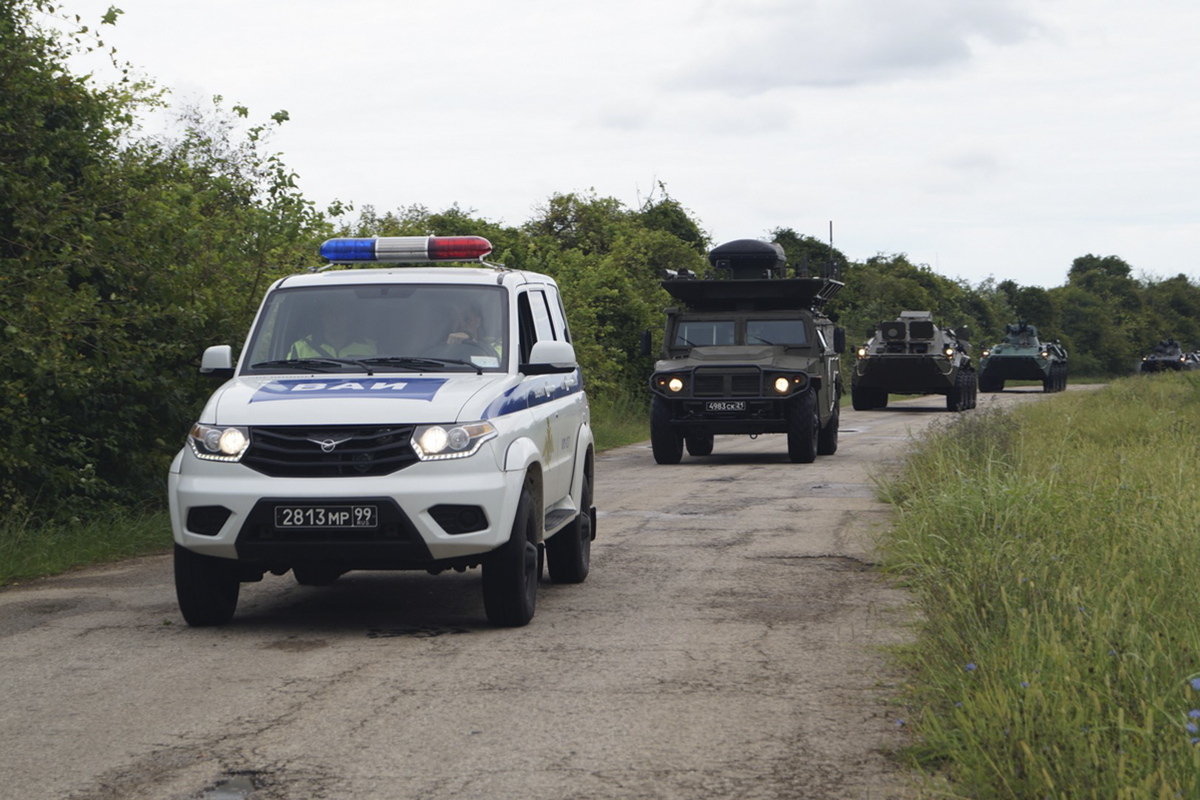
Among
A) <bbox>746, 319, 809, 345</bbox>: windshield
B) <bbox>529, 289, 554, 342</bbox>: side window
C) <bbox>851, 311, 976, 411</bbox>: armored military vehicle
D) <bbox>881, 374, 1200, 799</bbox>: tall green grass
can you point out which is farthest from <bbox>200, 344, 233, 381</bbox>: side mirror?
<bbox>851, 311, 976, 411</bbox>: armored military vehicle

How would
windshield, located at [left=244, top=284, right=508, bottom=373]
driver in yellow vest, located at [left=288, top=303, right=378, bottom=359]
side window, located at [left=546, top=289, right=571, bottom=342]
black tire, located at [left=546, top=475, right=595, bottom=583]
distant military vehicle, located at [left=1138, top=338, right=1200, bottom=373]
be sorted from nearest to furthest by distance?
windshield, located at [left=244, top=284, right=508, bottom=373], driver in yellow vest, located at [left=288, top=303, right=378, bottom=359], black tire, located at [left=546, top=475, right=595, bottom=583], side window, located at [left=546, top=289, right=571, bottom=342], distant military vehicle, located at [left=1138, top=338, right=1200, bottom=373]

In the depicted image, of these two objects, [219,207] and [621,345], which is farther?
[621,345]

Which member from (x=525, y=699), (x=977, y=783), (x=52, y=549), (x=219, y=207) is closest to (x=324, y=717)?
(x=525, y=699)

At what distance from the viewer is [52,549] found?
9.85 m

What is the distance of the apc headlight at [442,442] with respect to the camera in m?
6.73

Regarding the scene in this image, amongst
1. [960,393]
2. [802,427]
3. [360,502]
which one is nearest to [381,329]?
[360,502]

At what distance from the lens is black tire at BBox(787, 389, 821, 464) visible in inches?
687

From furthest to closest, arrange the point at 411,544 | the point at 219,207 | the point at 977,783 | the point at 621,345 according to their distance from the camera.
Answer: the point at 621,345, the point at 219,207, the point at 411,544, the point at 977,783

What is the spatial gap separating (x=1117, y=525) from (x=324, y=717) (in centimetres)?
445

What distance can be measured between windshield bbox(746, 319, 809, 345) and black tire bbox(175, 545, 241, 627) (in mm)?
11954

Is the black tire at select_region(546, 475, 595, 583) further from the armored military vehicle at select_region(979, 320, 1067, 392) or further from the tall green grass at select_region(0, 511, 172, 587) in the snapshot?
the armored military vehicle at select_region(979, 320, 1067, 392)

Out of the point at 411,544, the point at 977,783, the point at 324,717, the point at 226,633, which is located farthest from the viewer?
the point at 226,633

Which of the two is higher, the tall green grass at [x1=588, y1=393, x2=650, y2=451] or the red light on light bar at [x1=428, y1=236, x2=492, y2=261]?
the red light on light bar at [x1=428, y1=236, x2=492, y2=261]

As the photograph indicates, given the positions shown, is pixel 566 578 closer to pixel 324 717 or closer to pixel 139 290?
pixel 324 717
